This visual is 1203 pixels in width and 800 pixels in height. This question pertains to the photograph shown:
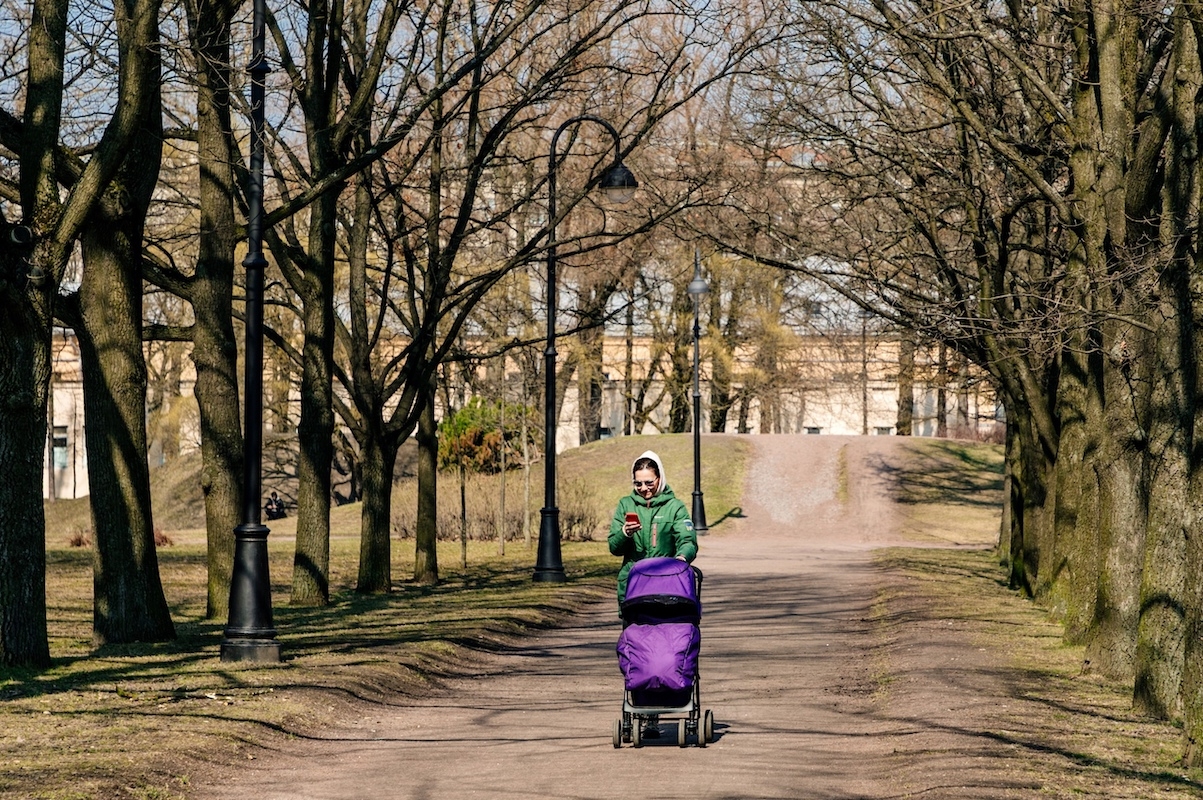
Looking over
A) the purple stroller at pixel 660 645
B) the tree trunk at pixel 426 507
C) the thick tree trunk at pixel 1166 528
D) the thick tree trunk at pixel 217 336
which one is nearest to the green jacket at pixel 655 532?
the purple stroller at pixel 660 645

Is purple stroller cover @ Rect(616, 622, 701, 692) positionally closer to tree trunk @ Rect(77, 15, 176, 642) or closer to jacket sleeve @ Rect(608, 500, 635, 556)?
jacket sleeve @ Rect(608, 500, 635, 556)

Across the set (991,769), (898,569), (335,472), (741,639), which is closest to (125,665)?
(741,639)

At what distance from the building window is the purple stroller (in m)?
74.3

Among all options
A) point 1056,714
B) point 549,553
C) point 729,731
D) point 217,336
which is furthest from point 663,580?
point 549,553

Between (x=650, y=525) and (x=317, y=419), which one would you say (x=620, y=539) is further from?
(x=317, y=419)

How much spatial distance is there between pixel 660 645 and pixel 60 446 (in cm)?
7698

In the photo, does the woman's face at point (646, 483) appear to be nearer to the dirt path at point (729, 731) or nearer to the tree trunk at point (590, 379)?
the dirt path at point (729, 731)

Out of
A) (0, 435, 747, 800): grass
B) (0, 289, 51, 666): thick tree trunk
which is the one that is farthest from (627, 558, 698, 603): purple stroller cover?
(0, 289, 51, 666): thick tree trunk

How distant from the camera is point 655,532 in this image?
33.2ft

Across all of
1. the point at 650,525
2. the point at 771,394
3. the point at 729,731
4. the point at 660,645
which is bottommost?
the point at 729,731

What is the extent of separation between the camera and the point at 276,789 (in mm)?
8625

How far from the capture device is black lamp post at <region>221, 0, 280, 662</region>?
13328 mm

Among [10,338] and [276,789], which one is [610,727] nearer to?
[276,789]

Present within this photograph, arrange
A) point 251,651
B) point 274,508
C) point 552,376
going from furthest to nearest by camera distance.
Answer: 1. point 274,508
2. point 552,376
3. point 251,651
